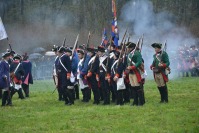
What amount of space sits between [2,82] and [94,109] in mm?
3812

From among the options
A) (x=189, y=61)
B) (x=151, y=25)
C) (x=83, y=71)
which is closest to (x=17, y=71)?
(x=83, y=71)

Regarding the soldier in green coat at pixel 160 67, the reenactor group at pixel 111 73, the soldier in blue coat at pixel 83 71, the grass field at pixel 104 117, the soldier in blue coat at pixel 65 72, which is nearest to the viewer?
the grass field at pixel 104 117

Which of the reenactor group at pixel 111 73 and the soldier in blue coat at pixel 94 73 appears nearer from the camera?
the reenactor group at pixel 111 73

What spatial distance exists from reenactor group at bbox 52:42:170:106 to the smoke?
23.0 metres

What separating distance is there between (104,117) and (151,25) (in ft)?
103

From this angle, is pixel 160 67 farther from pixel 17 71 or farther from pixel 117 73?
pixel 17 71

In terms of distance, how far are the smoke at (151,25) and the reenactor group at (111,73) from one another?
75.3 feet

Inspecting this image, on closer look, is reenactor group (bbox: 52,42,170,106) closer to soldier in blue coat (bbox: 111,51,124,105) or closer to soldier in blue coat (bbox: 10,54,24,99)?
soldier in blue coat (bbox: 111,51,124,105)

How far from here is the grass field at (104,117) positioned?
11.3 metres

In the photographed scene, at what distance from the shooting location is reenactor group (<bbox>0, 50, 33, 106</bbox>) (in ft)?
54.1

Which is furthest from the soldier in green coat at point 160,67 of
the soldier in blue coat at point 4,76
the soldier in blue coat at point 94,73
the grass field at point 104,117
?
the soldier in blue coat at point 4,76

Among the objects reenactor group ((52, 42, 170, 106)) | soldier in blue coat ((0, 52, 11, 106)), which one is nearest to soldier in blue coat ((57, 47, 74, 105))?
reenactor group ((52, 42, 170, 106))

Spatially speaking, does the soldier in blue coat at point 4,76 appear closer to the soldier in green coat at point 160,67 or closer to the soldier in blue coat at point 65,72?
the soldier in blue coat at point 65,72

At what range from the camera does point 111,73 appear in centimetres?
1605
